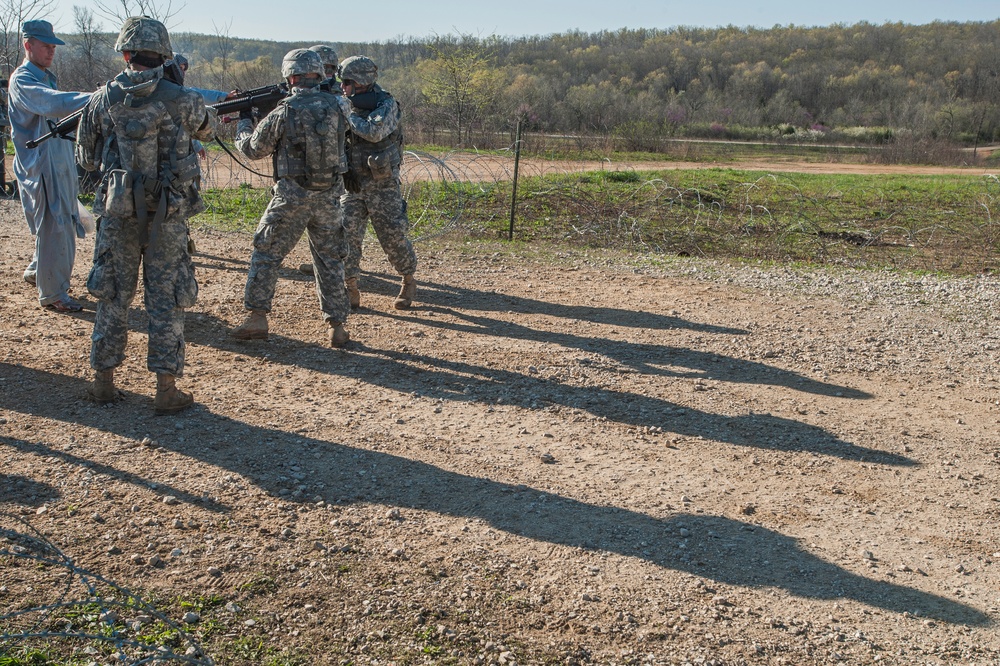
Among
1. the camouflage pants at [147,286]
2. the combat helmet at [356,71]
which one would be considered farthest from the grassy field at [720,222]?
the camouflage pants at [147,286]

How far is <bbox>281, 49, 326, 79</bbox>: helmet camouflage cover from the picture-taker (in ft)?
16.7

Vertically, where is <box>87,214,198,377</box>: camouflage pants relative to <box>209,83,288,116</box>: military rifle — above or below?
below

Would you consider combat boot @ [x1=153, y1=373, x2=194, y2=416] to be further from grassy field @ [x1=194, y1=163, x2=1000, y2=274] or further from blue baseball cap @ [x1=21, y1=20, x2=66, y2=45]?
grassy field @ [x1=194, y1=163, x2=1000, y2=274]

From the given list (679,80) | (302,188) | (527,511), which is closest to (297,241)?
(302,188)

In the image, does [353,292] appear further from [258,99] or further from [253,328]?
[258,99]

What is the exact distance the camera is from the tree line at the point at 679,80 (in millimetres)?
27484

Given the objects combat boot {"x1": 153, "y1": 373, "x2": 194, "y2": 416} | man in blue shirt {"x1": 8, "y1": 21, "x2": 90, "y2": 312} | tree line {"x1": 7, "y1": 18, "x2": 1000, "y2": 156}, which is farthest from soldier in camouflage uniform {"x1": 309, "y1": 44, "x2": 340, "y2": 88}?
tree line {"x1": 7, "y1": 18, "x2": 1000, "y2": 156}

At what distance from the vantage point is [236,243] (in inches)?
A: 338

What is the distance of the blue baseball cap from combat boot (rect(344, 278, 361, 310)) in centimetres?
247

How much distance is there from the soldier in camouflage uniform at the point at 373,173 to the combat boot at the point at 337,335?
90 centimetres

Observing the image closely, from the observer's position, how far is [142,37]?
4008 mm

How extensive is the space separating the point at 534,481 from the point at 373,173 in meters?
3.02

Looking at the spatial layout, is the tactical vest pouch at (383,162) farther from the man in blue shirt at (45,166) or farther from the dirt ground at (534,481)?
the man in blue shirt at (45,166)

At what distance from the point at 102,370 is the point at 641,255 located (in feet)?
18.4
